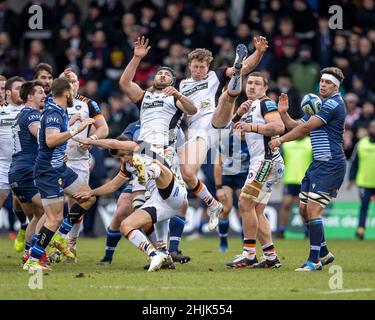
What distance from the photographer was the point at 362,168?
2222 cm

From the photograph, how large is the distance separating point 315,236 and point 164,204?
2090 millimetres

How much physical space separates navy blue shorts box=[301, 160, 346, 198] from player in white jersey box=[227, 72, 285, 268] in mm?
790

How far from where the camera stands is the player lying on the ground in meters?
12.6

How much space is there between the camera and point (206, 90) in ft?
50.3

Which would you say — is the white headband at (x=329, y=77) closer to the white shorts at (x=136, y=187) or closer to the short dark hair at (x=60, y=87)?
the white shorts at (x=136, y=187)

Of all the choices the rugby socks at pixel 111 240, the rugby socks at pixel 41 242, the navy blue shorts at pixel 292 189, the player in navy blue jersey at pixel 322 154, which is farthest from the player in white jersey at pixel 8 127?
the navy blue shorts at pixel 292 189

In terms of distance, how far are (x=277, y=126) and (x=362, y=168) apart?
30.6 feet

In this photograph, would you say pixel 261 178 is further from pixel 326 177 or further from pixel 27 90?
pixel 27 90

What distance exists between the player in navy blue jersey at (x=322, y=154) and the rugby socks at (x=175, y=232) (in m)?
2.49

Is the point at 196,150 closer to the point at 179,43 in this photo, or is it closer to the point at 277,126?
the point at 277,126

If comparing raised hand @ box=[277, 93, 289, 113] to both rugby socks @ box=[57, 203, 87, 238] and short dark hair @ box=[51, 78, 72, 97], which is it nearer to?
short dark hair @ box=[51, 78, 72, 97]

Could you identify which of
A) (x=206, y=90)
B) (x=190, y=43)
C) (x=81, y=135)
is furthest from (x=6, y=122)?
(x=190, y=43)
